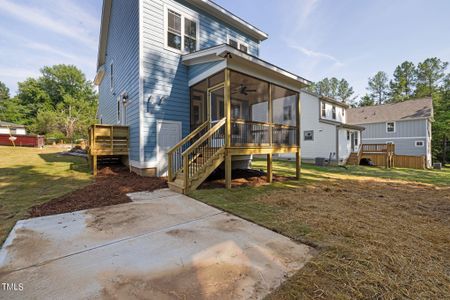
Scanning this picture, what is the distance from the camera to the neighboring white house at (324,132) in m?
17.3

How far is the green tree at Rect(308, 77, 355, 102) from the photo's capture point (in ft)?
151

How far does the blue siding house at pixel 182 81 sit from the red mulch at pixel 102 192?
855 millimetres

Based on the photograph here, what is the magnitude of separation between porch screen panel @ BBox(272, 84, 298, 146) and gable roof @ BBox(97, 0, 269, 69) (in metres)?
4.47

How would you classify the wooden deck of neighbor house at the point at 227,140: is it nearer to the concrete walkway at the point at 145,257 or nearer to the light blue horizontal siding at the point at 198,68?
the light blue horizontal siding at the point at 198,68

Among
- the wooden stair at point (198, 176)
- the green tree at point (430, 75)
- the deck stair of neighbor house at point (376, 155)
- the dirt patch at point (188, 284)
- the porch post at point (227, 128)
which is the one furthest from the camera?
the green tree at point (430, 75)

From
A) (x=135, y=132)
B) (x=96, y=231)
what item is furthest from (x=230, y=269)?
(x=135, y=132)

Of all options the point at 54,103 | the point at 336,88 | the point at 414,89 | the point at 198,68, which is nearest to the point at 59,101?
the point at 54,103

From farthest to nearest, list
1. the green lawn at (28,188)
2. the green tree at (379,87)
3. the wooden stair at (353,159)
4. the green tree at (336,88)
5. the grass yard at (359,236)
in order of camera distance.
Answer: the green tree at (336,88)
the green tree at (379,87)
the wooden stair at (353,159)
the green lawn at (28,188)
the grass yard at (359,236)

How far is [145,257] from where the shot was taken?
2545mm

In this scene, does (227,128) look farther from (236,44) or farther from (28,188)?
(236,44)

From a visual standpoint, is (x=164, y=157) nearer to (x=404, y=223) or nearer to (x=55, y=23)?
(x=404, y=223)

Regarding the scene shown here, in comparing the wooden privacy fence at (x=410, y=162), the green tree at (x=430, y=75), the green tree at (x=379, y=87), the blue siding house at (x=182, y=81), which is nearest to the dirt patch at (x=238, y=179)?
the blue siding house at (x=182, y=81)

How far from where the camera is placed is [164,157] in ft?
27.4

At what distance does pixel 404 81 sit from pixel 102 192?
164 feet
